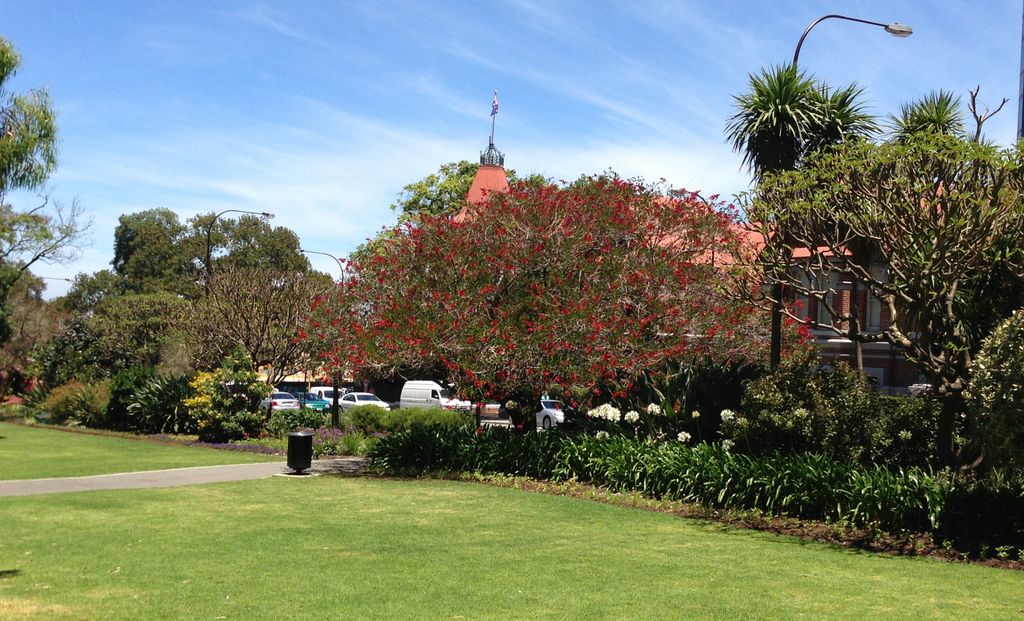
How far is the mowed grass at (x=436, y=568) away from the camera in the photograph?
26.5 ft

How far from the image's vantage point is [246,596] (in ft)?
27.4

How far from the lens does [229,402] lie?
27.0m

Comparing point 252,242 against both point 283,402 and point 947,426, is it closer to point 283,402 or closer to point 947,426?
point 283,402

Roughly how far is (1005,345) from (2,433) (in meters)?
29.2

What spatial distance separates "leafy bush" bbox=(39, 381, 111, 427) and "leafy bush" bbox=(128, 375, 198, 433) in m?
1.92

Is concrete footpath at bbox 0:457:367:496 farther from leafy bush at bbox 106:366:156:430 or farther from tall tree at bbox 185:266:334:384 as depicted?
leafy bush at bbox 106:366:156:430

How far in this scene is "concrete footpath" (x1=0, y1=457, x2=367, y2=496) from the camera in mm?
16406

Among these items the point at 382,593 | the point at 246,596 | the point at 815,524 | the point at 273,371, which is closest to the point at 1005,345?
the point at 815,524

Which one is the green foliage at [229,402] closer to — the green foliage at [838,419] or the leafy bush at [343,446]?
the leafy bush at [343,446]

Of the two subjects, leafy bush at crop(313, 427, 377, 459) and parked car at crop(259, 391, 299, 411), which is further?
parked car at crop(259, 391, 299, 411)

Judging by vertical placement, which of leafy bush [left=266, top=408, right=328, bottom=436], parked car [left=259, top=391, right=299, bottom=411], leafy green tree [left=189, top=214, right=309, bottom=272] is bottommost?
leafy bush [left=266, top=408, right=328, bottom=436]

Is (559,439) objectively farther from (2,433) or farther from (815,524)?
(2,433)

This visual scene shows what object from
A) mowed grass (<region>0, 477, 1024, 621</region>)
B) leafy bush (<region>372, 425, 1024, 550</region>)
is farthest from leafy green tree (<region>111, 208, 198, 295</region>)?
mowed grass (<region>0, 477, 1024, 621</region>)

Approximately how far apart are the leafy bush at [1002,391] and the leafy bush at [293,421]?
21.1 m
